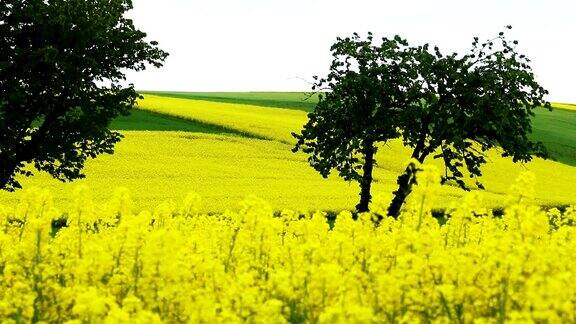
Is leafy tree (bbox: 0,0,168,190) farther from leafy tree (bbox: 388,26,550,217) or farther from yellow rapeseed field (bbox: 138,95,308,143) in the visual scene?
yellow rapeseed field (bbox: 138,95,308,143)

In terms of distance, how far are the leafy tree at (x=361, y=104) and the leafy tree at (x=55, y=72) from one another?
643 cm

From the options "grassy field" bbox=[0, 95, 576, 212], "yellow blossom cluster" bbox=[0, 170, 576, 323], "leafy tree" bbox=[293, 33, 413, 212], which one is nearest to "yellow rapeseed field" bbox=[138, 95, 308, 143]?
"grassy field" bbox=[0, 95, 576, 212]

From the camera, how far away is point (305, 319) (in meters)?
6.58

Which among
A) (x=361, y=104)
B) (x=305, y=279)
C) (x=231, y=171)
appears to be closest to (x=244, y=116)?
(x=231, y=171)

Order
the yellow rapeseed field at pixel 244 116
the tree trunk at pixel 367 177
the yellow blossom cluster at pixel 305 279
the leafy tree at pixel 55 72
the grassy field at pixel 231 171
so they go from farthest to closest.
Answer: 1. the yellow rapeseed field at pixel 244 116
2. the grassy field at pixel 231 171
3. the tree trunk at pixel 367 177
4. the leafy tree at pixel 55 72
5. the yellow blossom cluster at pixel 305 279

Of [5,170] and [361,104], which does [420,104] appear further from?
[5,170]

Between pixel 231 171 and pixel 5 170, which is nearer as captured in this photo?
pixel 5 170

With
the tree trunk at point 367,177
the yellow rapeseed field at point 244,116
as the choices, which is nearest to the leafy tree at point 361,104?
the tree trunk at point 367,177

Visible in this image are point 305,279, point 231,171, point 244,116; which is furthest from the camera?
point 244,116

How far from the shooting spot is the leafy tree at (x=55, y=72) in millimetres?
22359

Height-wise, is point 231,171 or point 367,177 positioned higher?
point 367,177

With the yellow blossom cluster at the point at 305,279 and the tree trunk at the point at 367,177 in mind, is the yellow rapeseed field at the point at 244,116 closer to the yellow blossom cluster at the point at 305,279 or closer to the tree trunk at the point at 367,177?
the tree trunk at the point at 367,177

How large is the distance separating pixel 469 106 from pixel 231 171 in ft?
51.4

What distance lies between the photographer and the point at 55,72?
22.7 m
